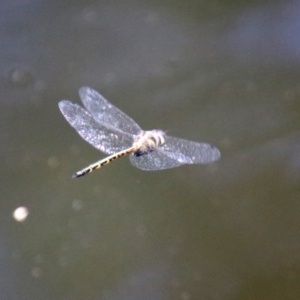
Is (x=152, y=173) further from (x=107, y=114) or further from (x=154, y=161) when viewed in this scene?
(x=107, y=114)

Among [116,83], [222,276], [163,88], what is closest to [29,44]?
[116,83]

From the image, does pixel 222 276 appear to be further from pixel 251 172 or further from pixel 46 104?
pixel 46 104

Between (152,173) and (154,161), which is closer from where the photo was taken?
(154,161)

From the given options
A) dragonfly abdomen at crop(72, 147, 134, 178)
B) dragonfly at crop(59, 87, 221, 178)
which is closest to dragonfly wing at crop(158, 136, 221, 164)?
dragonfly at crop(59, 87, 221, 178)

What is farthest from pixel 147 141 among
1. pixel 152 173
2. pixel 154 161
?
pixel 152 173

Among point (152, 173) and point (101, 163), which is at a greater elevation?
point (101, 163)

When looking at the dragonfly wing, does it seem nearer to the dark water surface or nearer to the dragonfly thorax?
the dragonfly thorax
